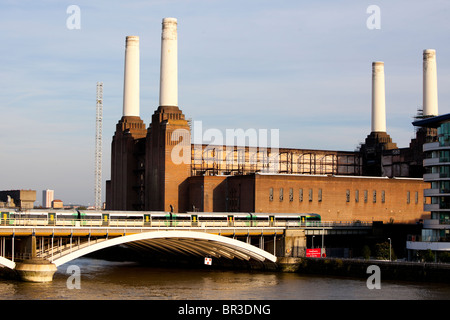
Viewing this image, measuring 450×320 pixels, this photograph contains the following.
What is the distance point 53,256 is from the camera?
73.0 meters

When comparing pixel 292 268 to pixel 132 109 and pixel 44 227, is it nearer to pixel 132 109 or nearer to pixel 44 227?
pixel 44 227

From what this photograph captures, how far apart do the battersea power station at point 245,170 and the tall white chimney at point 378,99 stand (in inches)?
6.3

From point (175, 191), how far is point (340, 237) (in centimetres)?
2557

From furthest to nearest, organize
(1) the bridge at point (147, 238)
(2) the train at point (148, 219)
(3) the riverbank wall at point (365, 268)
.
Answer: (3) the riverbank wall at point (365, 268) < (2) the train at point (148, 219) < (1) the bridge at point (147, 238)

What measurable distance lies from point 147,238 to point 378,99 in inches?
2561

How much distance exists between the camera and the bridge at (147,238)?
71125mm

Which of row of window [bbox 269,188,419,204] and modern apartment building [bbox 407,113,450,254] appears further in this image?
row of window [bbox 269,188,419,204]

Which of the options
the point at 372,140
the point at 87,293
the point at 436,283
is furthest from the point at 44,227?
the point at 372,140

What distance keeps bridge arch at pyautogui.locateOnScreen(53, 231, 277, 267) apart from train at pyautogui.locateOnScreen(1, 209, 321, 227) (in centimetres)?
200

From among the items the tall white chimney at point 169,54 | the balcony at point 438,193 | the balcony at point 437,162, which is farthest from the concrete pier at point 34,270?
the tall white chimney at point 169,54

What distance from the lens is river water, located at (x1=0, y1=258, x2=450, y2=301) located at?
65.9 m

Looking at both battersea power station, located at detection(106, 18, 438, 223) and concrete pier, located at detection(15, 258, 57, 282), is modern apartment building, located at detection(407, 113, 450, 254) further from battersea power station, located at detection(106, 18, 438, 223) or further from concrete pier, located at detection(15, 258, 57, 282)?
concrete pier, located at detection(15, 258, 57, 282)

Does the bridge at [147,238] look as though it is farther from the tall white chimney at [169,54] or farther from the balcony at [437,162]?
the tall white chimney at [169,54]

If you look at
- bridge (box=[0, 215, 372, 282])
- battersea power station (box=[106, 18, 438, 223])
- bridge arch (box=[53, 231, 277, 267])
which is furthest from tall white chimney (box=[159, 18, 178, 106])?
bridge arch (box=[53, 231, 277, 267])
